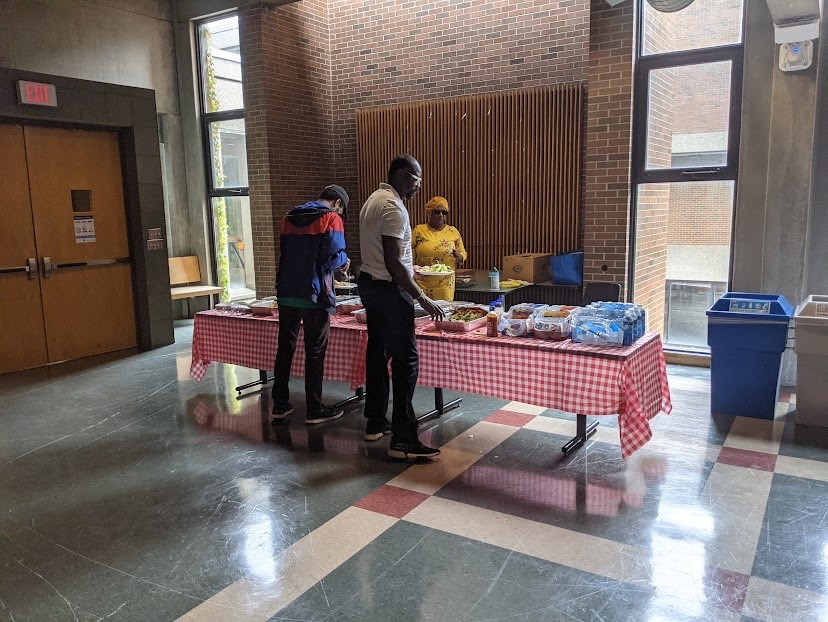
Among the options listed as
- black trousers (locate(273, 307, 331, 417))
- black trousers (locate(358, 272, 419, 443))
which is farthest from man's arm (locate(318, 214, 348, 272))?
black trousers (locate(358, 272, 419, 443))

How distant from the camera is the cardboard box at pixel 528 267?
22.2 feet

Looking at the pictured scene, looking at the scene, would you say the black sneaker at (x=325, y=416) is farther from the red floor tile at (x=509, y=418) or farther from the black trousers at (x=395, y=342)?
the red floor tile at (x=509, y=418)

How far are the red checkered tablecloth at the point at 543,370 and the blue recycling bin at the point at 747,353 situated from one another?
752 millimetres

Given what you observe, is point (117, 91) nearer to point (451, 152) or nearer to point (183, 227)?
point (183, 227)

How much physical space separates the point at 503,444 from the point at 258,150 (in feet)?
17.7

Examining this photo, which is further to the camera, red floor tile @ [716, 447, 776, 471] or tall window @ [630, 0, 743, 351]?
tall window @ [630, 0, 743, 351]

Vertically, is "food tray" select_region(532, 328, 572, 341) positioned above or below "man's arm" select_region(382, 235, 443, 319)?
below

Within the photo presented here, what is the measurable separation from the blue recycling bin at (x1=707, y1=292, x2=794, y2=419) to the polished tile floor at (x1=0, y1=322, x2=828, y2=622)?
145mm

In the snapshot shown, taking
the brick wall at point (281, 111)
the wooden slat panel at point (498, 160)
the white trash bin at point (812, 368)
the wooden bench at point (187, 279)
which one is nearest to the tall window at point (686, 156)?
the wooden slat panel at point (498, 160)

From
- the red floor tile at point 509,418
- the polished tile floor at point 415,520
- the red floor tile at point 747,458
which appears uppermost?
the red floor tile at point 509,418

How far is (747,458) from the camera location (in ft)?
13.2

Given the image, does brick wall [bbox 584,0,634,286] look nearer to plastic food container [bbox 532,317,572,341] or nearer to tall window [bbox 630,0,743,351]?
tall window [bbox 630,0,743,351]

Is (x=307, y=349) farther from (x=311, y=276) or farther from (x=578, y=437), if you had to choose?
(x=578, y=437)

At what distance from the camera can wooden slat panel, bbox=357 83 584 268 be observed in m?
7.07
